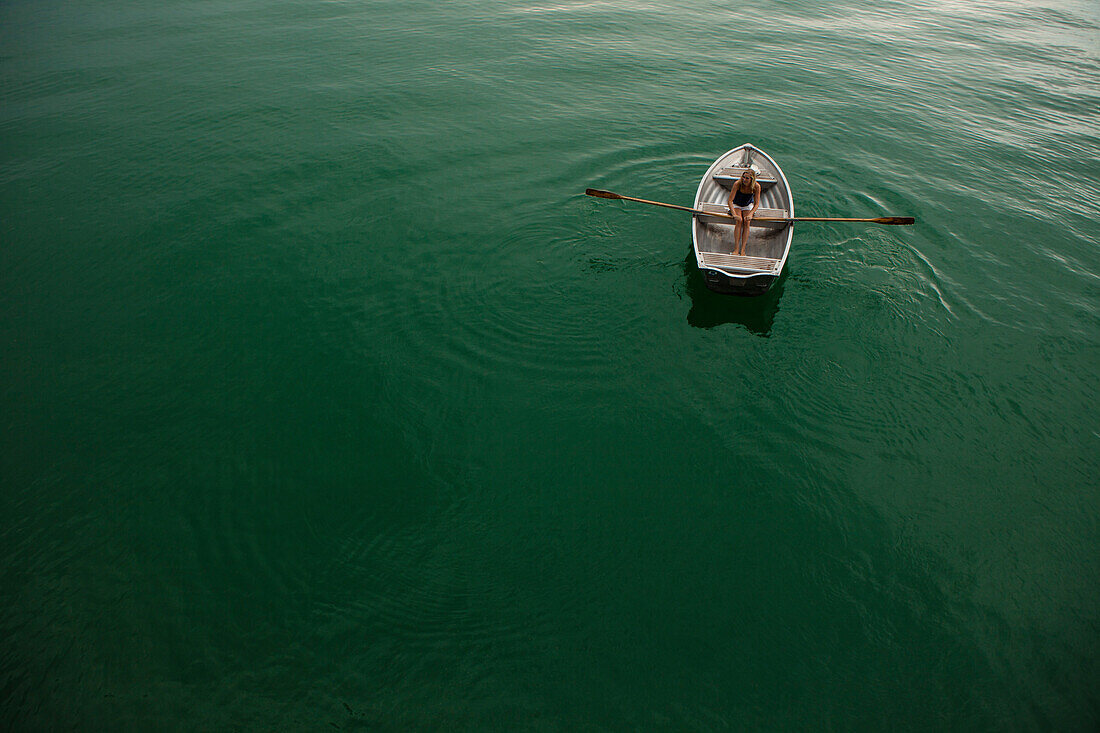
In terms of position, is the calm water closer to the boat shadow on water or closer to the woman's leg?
the boat shadow on water

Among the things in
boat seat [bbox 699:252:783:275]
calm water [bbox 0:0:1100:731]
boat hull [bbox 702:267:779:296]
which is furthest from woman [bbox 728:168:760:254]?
calm water [bbox 0:0:1100:731]

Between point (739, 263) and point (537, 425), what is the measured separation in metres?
7.27

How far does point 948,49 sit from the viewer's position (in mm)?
33562

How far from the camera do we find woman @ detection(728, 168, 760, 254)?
1655cm

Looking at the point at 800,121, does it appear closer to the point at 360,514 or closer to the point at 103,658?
the point at 360,514

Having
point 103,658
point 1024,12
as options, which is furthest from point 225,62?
point 1024,12

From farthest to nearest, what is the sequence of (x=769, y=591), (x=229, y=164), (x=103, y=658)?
(x=229, y=164), (x=769, y=591), (x=103, y=658)

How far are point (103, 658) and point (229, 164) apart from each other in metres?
19.4

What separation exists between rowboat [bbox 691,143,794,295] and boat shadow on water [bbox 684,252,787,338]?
80 centimetres

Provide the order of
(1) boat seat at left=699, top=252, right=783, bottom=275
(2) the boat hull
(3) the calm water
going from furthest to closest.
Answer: (1) boat seat at left=699, top=252, right=783, bottom=275 → (2) the boat hull → (3) the calm water

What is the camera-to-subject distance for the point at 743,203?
59.4 feet

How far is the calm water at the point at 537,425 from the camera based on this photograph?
10555mm

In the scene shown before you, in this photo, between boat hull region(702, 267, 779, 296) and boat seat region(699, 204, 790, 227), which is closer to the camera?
boat hull region(702, 267, 779, 296)

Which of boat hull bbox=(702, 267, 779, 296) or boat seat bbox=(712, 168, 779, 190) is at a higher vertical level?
boat seat bbox=(712, 168, 779, 190)
